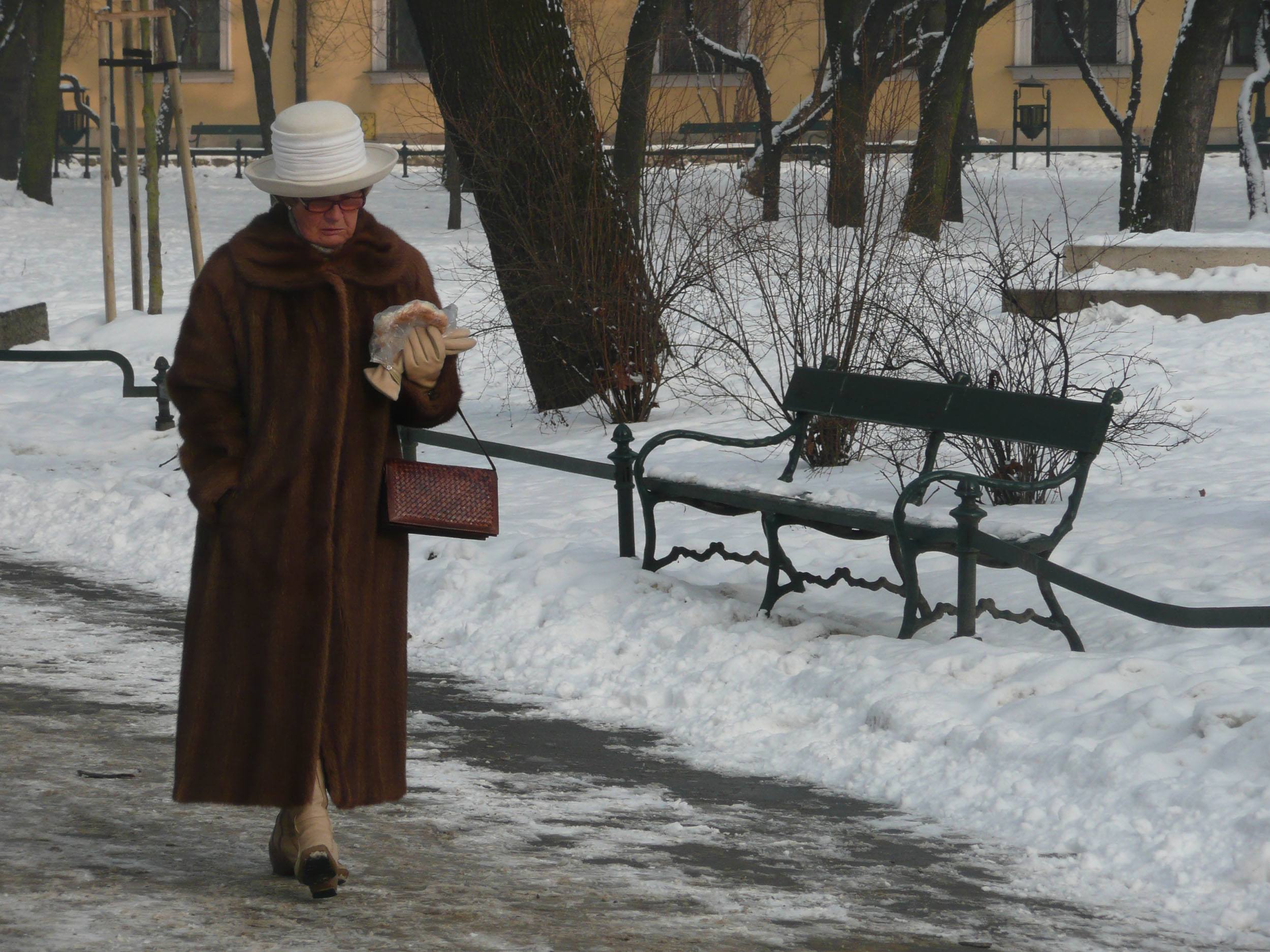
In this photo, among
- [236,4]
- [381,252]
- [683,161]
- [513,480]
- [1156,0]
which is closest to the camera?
[381,252]

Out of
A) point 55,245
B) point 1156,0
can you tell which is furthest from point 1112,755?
point 1156,0

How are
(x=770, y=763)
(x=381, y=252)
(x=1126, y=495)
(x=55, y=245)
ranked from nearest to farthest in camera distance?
1. (x=381, y=252)
2. (x=770, y=763)
3. (x=1126, y=495)
4. (x=55, y=245)

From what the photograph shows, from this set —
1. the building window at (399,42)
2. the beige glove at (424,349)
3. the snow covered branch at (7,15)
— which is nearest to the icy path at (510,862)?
the beige glove at (424,349)

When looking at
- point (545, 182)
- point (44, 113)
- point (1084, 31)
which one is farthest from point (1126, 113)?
point (545, 182)

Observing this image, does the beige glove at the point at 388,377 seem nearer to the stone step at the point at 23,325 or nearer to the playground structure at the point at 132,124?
the playground structure at the point at 132,124

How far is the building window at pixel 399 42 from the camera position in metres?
37.2

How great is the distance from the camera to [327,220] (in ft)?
14.1

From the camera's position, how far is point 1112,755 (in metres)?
5.07

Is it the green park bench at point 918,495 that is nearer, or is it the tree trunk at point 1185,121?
the green park bench at point 918,495

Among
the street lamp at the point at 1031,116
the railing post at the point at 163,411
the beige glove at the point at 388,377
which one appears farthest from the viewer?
the street lamp at the point at 1031,116

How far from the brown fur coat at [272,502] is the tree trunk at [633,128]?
274 inches

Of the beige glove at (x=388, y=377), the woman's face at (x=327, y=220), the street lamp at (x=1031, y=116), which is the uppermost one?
the street lamp at (x=1031, y=116)

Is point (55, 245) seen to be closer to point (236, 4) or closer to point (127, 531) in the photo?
point (127, 531)

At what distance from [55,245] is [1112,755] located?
63.3 feet
